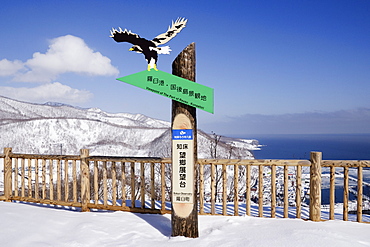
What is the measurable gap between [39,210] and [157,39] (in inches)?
138

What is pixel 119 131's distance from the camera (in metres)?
72.6

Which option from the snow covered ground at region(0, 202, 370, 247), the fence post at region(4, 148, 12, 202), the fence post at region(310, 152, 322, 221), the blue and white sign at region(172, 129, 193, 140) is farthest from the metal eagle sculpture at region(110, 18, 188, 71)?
the fence post at region(4, 148, 12, 202)

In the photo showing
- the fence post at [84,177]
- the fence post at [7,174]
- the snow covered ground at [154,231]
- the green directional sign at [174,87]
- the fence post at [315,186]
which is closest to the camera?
the snow covered ground at [154,231]

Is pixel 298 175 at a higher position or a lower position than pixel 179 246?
higher

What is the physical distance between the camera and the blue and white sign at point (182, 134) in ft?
11.7

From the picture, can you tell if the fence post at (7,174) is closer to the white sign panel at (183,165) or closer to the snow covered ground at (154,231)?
the snow covered ground at (154,231)

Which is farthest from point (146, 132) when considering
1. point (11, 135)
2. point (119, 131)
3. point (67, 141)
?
point (11, 135)

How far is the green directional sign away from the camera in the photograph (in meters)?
3.48

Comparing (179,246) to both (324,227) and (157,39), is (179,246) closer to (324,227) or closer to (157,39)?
(324,227)

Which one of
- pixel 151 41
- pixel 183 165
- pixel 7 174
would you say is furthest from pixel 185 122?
pixel 7 174

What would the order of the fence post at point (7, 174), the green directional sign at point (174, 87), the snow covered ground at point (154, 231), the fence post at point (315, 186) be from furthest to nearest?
the fence post at point (7, 174) → the fence post at point (315, 186) → the green directional sign at point (174, 87) → the snow covered ground at point (154, 231)

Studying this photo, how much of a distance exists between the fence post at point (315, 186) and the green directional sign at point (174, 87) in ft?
6.64

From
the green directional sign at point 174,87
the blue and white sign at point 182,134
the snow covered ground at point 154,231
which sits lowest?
the snow covered ground at point 154,231

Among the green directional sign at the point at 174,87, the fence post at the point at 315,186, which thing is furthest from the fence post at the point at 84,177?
the fence post at the point at 315,186
